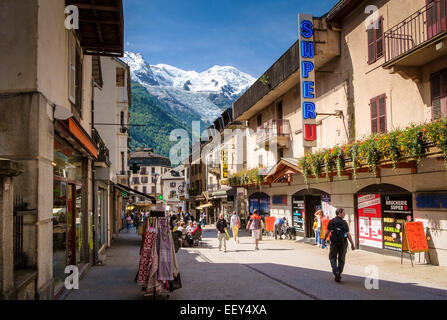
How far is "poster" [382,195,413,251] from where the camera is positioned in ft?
44.4

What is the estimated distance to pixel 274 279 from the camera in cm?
1039

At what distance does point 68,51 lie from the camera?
9055mm

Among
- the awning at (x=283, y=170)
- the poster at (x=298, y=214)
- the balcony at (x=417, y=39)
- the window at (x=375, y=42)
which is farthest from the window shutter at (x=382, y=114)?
the poster at (x=298, y=214)

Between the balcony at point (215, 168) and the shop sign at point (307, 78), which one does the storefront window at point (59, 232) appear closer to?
the shop sign at point (307, 78)

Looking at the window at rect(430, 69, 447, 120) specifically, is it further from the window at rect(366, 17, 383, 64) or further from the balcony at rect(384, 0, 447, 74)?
the window at rect(366, 17, 383, 64)

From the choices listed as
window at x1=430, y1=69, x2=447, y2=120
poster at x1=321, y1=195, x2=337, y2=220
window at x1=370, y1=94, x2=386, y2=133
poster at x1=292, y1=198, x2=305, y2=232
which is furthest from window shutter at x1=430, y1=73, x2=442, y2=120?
poster at x1=292, y1=198, x2=305, y2=232

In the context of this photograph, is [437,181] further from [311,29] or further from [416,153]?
[311,29]

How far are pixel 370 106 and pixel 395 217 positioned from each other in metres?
4.41

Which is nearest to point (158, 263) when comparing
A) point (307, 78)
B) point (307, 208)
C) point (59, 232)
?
point (59, 232)

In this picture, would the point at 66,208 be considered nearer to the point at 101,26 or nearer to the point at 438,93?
the point at 101,26

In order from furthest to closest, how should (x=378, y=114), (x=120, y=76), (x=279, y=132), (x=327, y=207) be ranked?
(x=120, y=76)
(x=279, y=132)
(x=327, y=207)
(x=378, y=114)

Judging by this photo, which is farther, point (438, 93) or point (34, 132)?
point (438, 93)
